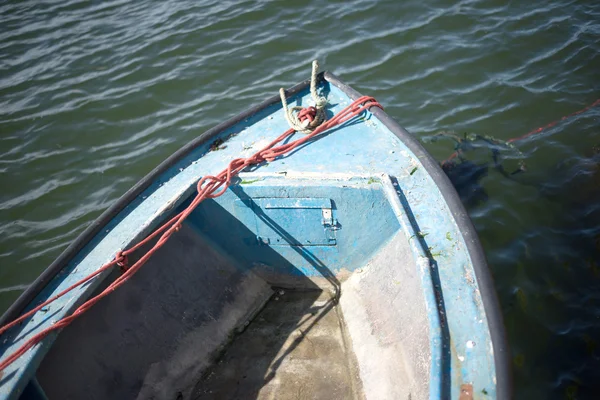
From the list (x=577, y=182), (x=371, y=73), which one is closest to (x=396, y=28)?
(x=371, y=73)

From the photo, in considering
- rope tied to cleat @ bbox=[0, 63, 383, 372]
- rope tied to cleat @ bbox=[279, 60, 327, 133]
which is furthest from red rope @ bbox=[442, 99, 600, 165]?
Answer: rope tied to cleat @ bbox=[279, 60, 327, 133]

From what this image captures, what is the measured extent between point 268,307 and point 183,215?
53.6 inches

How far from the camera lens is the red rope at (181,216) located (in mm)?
3148

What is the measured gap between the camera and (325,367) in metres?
4.01

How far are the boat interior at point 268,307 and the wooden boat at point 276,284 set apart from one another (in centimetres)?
1

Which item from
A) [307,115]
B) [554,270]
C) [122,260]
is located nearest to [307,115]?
[307,115]

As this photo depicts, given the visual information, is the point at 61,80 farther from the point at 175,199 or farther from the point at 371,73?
the point at 175,199

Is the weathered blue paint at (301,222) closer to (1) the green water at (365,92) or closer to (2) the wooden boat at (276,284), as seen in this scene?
(2) the wooden boat at (276,284)

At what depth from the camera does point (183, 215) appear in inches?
149

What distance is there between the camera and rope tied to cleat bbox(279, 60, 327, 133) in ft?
Result: 14.6

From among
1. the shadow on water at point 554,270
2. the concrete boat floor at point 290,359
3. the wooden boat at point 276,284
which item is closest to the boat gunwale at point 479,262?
the wooden boat at point 276,284

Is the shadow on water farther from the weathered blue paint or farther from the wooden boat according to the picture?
the weathered blue paint

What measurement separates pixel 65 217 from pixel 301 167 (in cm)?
388

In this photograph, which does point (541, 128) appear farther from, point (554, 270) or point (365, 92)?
point (365, 92)
